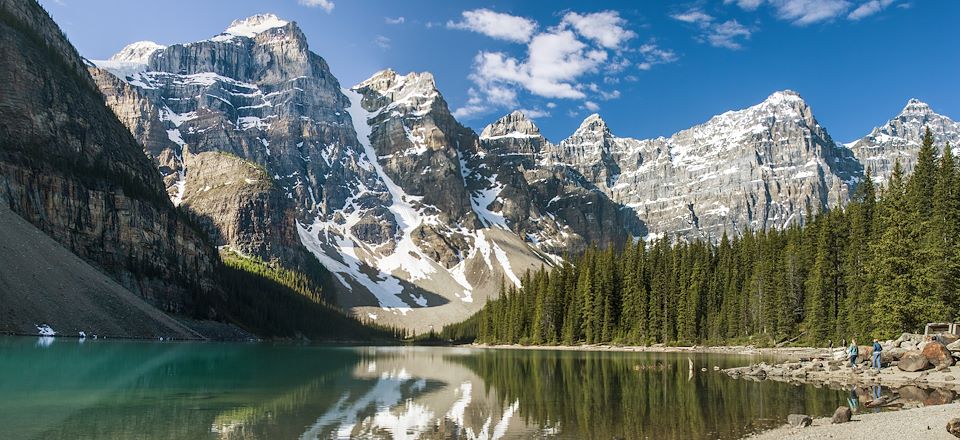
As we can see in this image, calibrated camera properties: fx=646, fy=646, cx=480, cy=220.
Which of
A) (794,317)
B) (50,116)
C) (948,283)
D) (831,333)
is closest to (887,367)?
(948,283)

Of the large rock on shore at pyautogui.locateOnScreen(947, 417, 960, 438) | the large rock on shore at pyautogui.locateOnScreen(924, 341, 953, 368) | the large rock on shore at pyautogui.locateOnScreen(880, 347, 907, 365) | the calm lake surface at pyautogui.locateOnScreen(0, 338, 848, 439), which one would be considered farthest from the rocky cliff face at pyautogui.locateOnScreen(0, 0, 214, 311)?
the large rock on shore at pyautogui.locateOnScreen(947, 417, 960, 438)

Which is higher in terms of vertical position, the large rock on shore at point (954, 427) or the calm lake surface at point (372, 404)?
the large rock on shore at point (954, 427)

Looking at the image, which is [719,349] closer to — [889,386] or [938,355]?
[938,355]

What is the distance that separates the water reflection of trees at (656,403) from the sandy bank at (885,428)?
61.3 inches

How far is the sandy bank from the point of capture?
1781 centimetres

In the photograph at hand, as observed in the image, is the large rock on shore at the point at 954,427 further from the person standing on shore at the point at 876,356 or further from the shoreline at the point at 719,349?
the shoreline at the point at 719,349

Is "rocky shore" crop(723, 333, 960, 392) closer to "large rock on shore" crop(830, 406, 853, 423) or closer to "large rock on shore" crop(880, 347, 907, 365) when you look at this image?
"large rock on shore" crop(880, 347, 907, 365)

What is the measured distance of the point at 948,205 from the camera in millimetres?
51656

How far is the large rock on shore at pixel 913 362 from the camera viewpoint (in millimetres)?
35094

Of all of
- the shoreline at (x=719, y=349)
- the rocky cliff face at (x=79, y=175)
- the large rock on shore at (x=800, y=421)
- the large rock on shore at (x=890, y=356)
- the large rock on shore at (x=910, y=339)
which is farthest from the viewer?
the rocky cliff face at (x=79, y=175)

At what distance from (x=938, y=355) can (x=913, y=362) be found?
1234 millimetres

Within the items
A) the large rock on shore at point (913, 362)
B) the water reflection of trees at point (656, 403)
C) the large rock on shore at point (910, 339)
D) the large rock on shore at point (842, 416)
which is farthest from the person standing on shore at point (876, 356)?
the large rock on shore at point (842, 416)

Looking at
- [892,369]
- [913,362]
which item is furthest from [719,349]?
[913,362]

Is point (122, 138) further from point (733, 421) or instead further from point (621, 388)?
A: point (733, 421)
